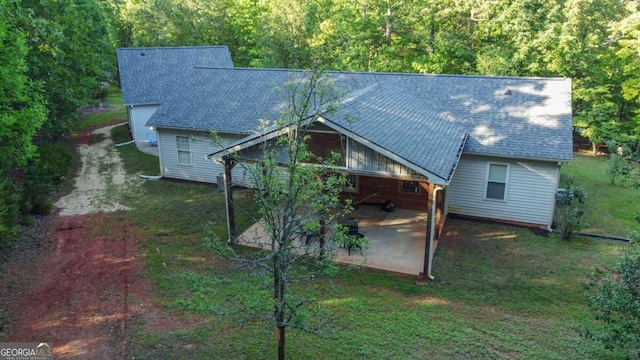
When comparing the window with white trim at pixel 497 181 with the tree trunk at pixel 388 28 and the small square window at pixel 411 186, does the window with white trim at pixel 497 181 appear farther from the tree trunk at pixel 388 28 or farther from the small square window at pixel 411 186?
the tree trunk at pixel 388 28

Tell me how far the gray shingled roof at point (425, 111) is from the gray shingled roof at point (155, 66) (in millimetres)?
5894

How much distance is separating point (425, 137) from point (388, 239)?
3.15 metres

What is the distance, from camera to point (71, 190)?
17984 mm

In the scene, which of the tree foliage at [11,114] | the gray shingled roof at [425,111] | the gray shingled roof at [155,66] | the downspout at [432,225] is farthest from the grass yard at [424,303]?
the gray shingled roof at [155,66]

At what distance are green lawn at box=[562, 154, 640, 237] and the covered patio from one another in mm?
5579

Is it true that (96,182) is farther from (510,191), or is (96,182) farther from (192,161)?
(510,191)

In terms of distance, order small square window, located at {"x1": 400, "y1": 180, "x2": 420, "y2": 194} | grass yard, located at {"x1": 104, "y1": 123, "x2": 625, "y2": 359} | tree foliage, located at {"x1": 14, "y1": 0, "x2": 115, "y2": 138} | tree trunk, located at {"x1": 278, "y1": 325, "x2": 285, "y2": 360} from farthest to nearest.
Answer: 1. tree foliage, located at {"x1": 14, "y1": 0, "x2": 115, "y2": 138}
2. small square window, located at {"x1": 400, "y1": 180, "x2": 420, "y2": 194}
3. grass yard, located at {"x1": 104, "y1": 123, "x2": 625, "y2": 359}
4. tree trunk, located at {"x1": 278, "y1": 325, "x2": 285, "y2": 360}

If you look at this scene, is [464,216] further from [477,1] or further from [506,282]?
[477,1]

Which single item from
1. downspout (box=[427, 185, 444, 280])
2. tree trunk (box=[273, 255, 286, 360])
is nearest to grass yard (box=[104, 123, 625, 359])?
downspout (box=[427, 185, 444, 280])

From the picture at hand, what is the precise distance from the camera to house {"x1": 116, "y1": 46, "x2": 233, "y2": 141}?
25.1 metres

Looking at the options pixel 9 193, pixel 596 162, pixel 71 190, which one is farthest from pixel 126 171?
pixel 596 162

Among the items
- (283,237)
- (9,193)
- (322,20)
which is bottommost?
(9,193)

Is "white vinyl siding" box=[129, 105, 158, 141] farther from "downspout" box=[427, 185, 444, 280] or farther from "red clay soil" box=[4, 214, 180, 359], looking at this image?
"downspout" box=[427, 185, 444, 280]

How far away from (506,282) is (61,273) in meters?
10.9
